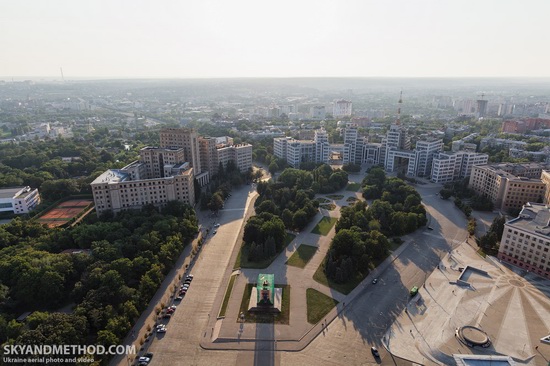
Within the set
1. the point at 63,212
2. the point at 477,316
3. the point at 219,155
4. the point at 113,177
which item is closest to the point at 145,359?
the point at 477,316

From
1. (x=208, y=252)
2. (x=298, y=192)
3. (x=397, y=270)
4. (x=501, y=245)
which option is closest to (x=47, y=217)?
(x=208, y=252)

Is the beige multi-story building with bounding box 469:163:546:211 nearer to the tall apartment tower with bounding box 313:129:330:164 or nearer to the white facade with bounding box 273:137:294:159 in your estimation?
the tall apartment tower with bounding box 313:129:330:164

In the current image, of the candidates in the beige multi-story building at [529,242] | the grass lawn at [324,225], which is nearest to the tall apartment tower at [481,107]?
the beige multi-story building at [529,242]

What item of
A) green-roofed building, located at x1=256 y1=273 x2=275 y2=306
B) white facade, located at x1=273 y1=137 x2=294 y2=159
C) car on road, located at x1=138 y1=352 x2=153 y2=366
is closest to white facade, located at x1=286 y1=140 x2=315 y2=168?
white facade, located at x1=273 y1=137 x2=294 y2=159

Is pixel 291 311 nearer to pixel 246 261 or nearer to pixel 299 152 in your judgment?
pixel 246 261

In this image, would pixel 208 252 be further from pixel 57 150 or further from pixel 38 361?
pixel 57 150

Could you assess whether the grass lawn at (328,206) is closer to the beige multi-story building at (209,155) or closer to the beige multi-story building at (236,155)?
the beige multi-story building at (236,155)
